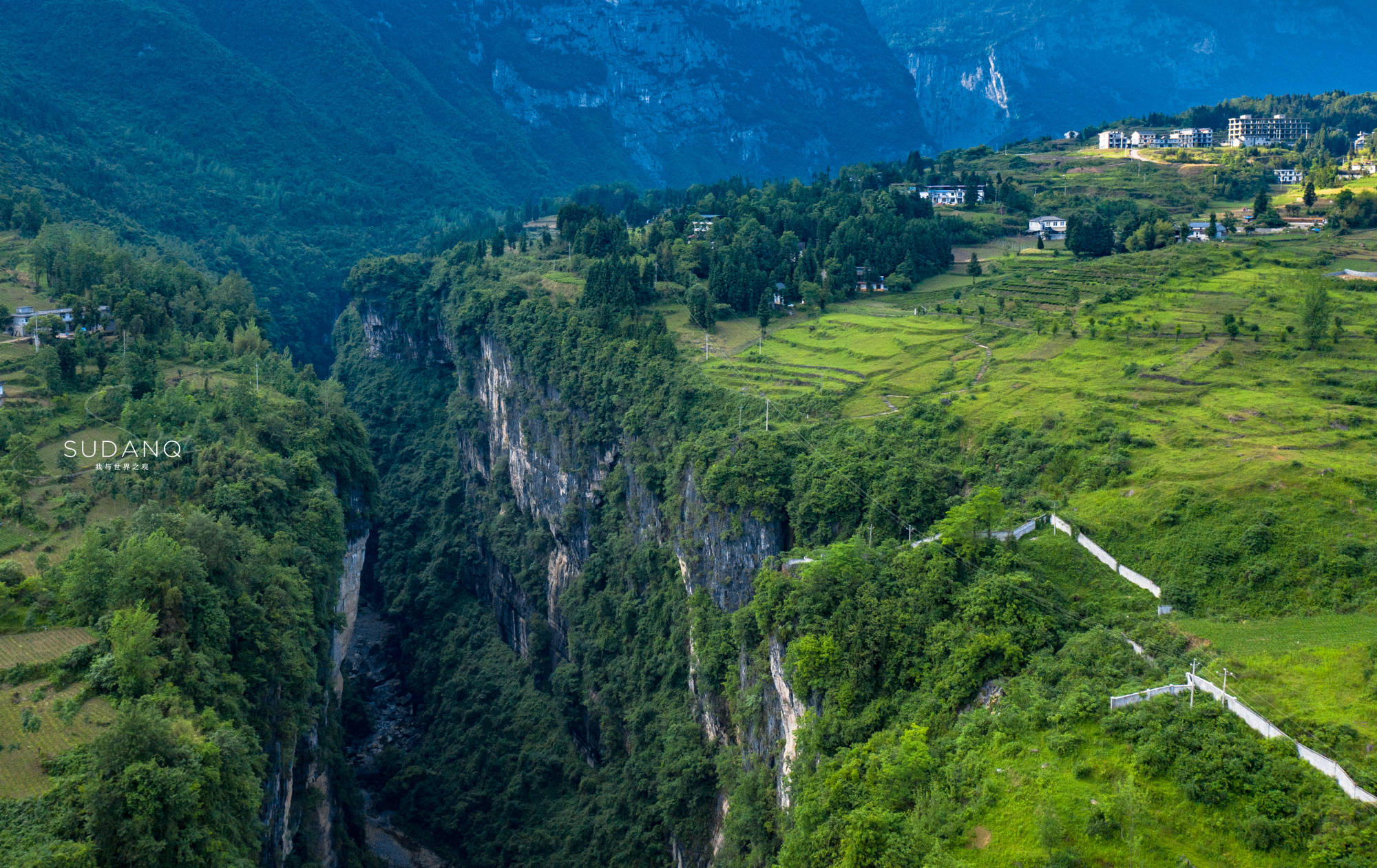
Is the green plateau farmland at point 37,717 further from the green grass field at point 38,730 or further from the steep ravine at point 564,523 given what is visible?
the steep ravine at point 564,523

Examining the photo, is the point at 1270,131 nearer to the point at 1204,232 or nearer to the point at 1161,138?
the point at 1161,138

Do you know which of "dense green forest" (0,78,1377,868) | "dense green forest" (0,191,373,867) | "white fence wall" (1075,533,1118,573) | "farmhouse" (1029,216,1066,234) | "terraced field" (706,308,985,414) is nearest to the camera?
"dense green forest" (0,78,1377,868)

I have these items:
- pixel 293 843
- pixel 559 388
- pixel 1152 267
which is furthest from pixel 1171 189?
pixel 293 843

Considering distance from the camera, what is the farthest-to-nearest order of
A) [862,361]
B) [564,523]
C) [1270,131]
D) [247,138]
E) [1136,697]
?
1. [247,138]
2. [1270,131]
3. [564,523]
4. [862,361]
5. [1136,697]

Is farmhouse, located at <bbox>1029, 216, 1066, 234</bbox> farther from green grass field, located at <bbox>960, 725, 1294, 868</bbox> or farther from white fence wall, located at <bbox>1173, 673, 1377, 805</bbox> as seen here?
green grass field, located at <bbox>960, 725, 1294, 868</bbox>

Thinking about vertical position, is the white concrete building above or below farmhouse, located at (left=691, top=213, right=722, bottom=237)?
above

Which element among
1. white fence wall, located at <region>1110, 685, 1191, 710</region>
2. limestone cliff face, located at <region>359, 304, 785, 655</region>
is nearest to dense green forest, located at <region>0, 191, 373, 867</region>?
limestone cliff face, located at <region>359, 304, 785, 655</region>

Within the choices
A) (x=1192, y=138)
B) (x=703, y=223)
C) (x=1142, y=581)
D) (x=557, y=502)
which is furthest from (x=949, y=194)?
(x=1142, y=581)
